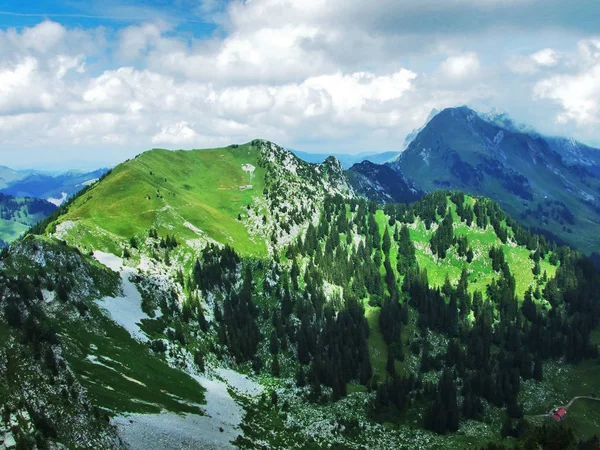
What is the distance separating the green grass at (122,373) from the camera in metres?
68.6

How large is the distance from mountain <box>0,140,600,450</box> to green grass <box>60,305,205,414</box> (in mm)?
414

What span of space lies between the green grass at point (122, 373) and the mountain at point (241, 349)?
16.3 inches

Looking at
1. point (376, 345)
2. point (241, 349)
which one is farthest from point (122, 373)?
point (376, 345)

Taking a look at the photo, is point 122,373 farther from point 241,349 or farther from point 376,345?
point 376,345

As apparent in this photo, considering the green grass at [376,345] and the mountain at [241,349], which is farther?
the green grass at [376,345]

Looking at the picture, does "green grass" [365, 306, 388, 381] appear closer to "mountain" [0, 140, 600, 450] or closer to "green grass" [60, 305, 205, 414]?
"mountain" [0, 140, 600, 450]

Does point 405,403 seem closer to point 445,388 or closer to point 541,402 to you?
point 445,388

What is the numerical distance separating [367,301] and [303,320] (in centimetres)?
5074

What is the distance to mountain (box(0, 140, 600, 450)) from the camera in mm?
61656

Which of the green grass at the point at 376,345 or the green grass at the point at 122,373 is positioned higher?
the green grass at the point at 122,373

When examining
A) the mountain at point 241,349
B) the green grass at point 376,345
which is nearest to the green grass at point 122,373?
the mountain at point 241,349

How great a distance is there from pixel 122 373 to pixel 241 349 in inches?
2050

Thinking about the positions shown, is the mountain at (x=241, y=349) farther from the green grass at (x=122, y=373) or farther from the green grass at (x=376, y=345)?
the green grass at (x=376, y=345)

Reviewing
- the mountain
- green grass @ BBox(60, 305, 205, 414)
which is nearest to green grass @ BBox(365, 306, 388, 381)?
the mountain
